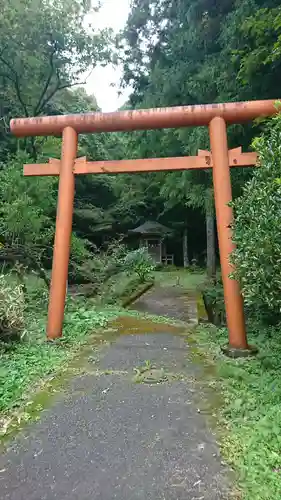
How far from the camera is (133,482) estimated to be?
78.2 inches

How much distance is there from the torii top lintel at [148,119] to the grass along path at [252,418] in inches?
112

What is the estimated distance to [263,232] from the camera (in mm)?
2879

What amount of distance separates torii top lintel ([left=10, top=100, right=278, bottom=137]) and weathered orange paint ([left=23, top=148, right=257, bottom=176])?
410mm

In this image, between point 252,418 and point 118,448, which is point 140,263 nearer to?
point 252,418

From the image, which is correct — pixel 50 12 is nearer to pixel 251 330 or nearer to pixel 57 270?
pixel 57 270

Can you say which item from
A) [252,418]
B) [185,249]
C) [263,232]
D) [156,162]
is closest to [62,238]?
[156,162]

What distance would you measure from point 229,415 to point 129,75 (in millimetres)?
9914

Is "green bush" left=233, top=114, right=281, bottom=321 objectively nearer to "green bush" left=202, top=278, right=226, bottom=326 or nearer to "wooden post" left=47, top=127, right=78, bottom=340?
"wooden post" left=47, top=127, right=78, bottom=340

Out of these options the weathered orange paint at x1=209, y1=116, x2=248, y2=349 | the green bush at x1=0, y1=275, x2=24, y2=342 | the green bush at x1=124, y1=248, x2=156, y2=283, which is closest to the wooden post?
the green bush at x1=0, y1=275, x2=24, y2=342

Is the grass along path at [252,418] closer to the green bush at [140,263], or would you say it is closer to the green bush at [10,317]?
the green bush at [10,317]

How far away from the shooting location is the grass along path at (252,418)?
77.4 inches

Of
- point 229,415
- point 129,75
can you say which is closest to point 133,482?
point 229,415

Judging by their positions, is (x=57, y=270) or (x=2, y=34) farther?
(x=2, y=34)

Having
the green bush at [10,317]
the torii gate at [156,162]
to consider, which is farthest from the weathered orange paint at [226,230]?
the green bush at [10,317]
